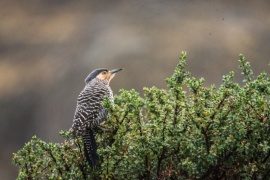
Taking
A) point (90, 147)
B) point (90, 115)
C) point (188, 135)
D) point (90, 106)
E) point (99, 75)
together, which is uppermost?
point (99, 75)

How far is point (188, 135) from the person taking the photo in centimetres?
227

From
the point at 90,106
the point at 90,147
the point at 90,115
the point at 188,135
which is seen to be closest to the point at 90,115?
the point at 90,115

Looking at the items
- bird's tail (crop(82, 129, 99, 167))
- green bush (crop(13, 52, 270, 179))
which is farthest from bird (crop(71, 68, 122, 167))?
green bush (crop(13, 52, 270, 179))

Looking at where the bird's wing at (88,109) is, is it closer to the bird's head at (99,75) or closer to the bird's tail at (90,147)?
the bird's tail at (90,147)

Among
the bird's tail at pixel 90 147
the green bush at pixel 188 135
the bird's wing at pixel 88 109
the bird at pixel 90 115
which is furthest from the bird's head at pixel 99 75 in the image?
the green bush at pixel 188 135

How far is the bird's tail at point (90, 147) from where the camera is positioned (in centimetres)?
244

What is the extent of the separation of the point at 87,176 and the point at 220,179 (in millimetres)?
637

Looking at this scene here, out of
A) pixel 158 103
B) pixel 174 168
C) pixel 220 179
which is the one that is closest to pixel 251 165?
pixel 220 179

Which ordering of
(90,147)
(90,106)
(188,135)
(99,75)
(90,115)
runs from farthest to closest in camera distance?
(99,75), (90,106), (90,115), (90,147), (188,135)

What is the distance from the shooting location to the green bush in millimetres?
2145

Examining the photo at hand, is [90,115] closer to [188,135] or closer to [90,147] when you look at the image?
[90,147]

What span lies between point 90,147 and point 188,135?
1.76ft

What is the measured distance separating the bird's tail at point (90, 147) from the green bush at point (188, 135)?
0.16ft

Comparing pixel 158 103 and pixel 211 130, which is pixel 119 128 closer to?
pixel 158 103
